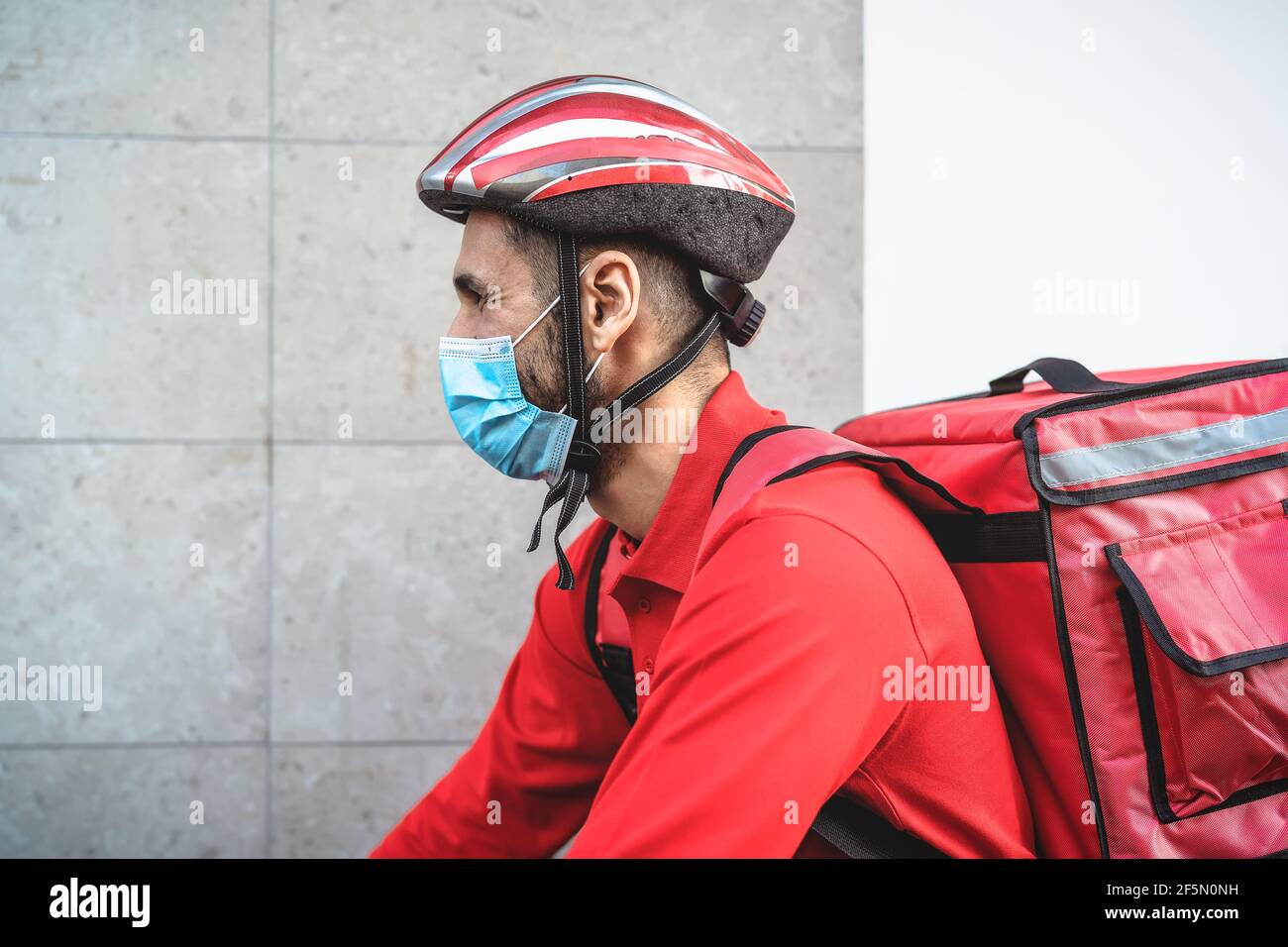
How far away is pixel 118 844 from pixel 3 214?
204 centimetres

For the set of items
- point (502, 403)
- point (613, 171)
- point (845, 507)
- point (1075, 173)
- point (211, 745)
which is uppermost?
point (1075, 173)

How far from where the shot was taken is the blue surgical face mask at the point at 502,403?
1436 millimetres

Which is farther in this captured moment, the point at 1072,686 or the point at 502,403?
the point at 502,403

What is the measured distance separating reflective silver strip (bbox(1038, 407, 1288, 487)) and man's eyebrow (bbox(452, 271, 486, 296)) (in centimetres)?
88

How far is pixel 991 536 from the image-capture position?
1.13 m

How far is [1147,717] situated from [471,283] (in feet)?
3.72

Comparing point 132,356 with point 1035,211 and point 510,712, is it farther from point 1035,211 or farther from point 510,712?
point 1035,211

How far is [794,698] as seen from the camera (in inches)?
35.3

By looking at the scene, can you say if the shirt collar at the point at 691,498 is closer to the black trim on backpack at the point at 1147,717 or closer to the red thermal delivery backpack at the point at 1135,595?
the red thermal delivery backpack at the point at 1135,595

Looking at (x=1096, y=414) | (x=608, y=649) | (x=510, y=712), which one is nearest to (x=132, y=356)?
A: (x=510, y=712)

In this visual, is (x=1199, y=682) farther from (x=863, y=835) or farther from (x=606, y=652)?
(x=606, y=652)

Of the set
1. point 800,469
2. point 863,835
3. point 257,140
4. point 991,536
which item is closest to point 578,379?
point 800,469

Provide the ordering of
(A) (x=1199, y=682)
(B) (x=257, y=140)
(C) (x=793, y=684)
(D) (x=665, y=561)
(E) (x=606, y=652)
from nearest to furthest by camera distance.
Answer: (C) (x=793, y=684)
(A) (x=1199, y=682)
(D) (x=665, y=561)
(E) (x=606, y=652)
(B) (x=257, y=140)

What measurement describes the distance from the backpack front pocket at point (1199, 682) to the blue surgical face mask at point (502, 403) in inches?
32.2
